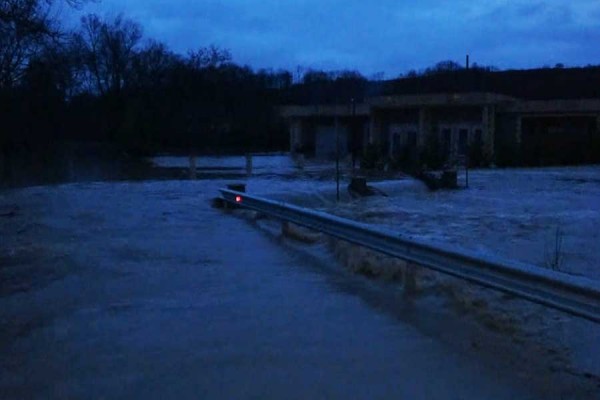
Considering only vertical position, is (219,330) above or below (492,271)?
below

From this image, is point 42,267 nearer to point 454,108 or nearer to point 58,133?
point 58,133

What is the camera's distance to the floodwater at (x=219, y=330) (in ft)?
21.4

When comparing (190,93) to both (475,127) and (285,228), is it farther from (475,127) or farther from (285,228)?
(285,228)

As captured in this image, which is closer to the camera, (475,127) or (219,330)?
(219,330)

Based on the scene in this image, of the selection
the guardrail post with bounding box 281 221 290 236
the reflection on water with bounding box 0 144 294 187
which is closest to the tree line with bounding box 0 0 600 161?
the reflection on water with bounding box 0 144 294 187

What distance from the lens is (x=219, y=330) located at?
835 cm

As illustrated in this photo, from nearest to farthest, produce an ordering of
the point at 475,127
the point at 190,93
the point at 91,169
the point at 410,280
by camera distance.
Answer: the point at 410,280 → the point at 91,169 → the point at 475,127 → the point at 190,93

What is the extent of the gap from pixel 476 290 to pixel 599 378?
3.33 metres

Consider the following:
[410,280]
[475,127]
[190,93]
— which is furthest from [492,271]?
[190,93]

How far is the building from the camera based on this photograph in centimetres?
5050

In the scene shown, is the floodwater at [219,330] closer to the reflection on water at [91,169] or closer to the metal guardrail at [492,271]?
the metal guardrail at [492,271]

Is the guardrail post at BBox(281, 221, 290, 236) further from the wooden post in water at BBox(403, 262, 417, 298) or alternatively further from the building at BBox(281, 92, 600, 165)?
the building at BBox(281, 92, 600, 165)

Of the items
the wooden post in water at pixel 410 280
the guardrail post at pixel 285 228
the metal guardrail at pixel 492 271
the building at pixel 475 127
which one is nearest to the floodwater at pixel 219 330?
the wooden post in water at pixel 410 280

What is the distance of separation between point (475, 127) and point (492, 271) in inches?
2245
